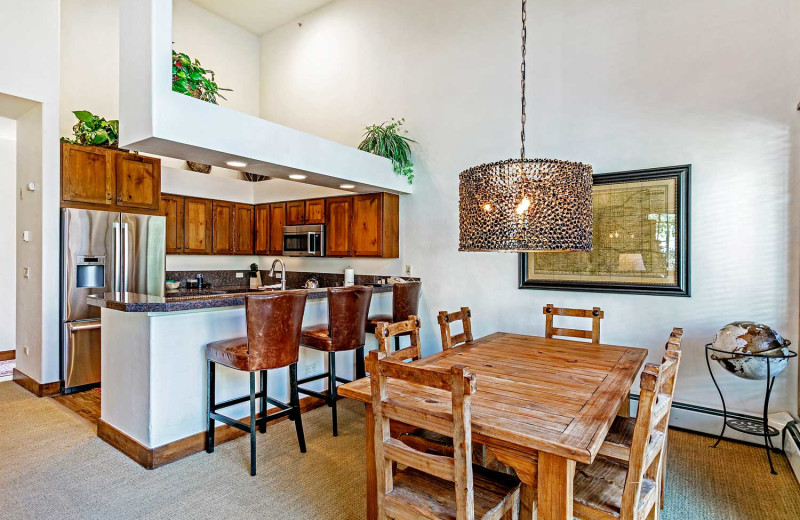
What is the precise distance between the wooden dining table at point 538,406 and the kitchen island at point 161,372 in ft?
4.91

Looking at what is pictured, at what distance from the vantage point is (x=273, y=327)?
269 cm

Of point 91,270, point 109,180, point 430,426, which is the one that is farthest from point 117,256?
point 430,426

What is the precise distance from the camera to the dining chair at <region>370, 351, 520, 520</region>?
1.37 m

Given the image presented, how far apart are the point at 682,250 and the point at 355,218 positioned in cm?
320

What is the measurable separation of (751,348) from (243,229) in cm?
571

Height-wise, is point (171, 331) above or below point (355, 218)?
below

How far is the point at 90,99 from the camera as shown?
4.93 meters

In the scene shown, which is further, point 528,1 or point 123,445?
point 528,1

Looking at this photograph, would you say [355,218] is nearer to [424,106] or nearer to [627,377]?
[424,106]

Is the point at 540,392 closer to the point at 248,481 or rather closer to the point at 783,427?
the point at 248,481

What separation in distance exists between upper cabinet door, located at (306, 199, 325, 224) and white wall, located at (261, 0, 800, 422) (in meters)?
0.88

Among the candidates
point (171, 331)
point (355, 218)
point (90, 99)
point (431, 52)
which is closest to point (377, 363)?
point (171, 331)

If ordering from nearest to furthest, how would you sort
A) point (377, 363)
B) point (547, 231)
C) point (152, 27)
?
point (377, 363), point (547, 231), point (152, 27)

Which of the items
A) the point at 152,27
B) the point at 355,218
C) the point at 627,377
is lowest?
the point at 627,377
